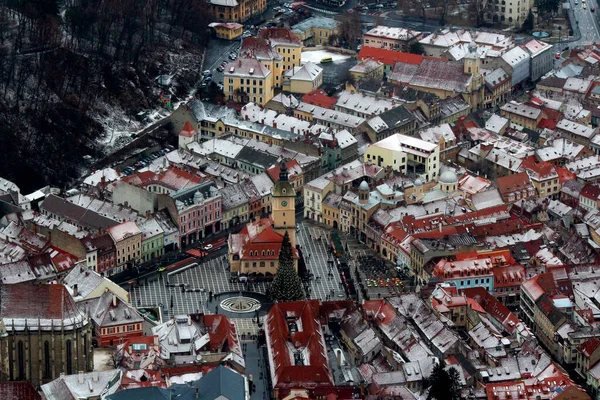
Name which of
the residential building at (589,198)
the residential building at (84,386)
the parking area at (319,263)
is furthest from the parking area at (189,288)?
the residential building at (589,198)

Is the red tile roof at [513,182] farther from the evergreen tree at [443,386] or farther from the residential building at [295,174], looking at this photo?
the evergreen tree at [443,386]

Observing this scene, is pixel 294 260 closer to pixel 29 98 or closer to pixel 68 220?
pixel 68 220

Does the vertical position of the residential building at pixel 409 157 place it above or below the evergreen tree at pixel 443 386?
below

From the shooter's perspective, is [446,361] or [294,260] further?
[294,260]

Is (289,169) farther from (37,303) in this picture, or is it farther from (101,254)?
(37,303)

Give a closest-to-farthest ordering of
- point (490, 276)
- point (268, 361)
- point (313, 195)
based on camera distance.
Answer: point (268, 361) < point (490, 276) < point (313, 195)

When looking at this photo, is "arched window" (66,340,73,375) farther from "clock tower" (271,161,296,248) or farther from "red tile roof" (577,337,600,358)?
"red tile roof" (577,337,600,358)

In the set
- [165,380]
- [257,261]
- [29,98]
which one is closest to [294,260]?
[257,261]
